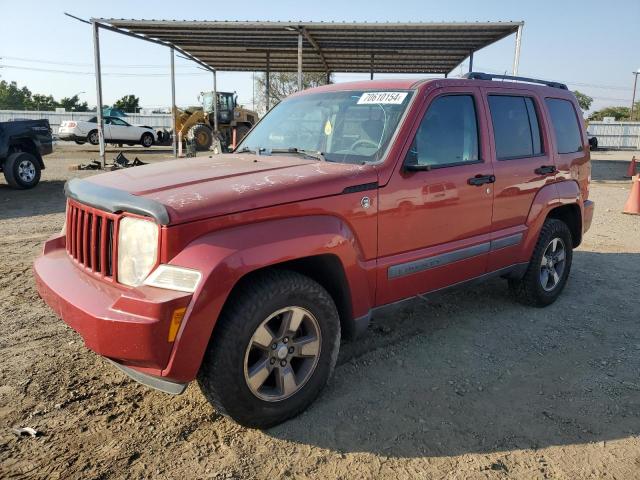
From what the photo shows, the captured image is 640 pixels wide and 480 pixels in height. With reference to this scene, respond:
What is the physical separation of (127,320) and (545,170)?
3709mm

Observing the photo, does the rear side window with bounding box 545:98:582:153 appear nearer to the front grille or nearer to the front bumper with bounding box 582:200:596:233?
the front bumper with bounding box 582:200:596:233

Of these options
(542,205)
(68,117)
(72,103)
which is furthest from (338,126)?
(72,103)

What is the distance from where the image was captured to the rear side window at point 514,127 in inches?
157

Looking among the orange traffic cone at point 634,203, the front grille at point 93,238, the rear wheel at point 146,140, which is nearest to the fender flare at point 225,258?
the front grille at point 93,238

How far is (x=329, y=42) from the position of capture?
16.6m

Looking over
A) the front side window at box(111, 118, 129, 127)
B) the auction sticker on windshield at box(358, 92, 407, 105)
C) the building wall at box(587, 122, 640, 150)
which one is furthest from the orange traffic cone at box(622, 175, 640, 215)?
the building wall at box(587, 122, 640, 150)

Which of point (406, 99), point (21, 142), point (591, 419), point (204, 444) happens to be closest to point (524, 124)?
point (406, 99)

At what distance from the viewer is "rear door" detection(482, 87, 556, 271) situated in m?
3.95

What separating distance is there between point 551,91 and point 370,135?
2369 mm

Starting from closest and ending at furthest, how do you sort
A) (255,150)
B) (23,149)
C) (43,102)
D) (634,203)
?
(255,150), (634,203), (23,149), (43,102)

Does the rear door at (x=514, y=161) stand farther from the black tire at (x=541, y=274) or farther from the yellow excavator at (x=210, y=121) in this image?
the yellow excavator at (x=210, y=121)

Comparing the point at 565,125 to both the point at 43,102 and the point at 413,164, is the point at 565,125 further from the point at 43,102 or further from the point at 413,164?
the point at 43,102

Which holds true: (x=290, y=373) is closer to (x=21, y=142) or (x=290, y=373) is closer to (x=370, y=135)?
(x=370, y=135)

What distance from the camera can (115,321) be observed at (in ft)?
7.42
